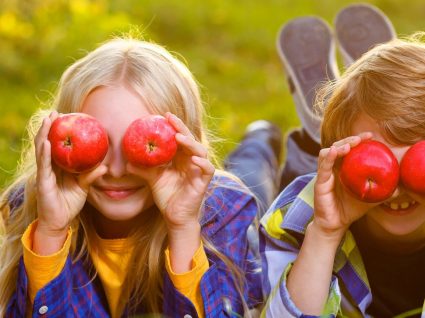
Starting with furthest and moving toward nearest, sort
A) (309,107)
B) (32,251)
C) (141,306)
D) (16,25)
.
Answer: (16,25) < (309,107) < (141,306) < (32,251)

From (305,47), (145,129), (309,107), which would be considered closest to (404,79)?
(145,129)

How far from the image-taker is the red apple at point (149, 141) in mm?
2301

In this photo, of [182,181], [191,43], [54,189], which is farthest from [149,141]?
[191,43]

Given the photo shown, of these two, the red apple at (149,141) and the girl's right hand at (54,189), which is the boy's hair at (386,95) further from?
the girl's right hand at (54,189)

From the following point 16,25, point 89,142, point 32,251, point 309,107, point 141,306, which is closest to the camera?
point 89,142

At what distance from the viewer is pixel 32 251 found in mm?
2445

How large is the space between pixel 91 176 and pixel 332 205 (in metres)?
0.71

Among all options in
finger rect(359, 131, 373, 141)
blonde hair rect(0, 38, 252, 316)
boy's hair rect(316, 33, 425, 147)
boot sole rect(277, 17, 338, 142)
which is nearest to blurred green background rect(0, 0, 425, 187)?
boot sole rect(277, 17, 338, 142)

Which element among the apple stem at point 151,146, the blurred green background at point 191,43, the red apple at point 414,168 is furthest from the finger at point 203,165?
the blurred green background at point 191,43

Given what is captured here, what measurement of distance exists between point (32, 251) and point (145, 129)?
523 mm

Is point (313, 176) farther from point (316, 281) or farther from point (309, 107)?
point (309, 107)

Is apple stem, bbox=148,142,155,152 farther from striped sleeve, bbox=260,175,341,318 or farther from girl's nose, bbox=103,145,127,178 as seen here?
striped sleeve, bbox=260,175,341,318

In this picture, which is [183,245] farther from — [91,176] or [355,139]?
[355,139]

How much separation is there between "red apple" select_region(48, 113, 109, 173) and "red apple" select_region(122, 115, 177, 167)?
0.08 meters
